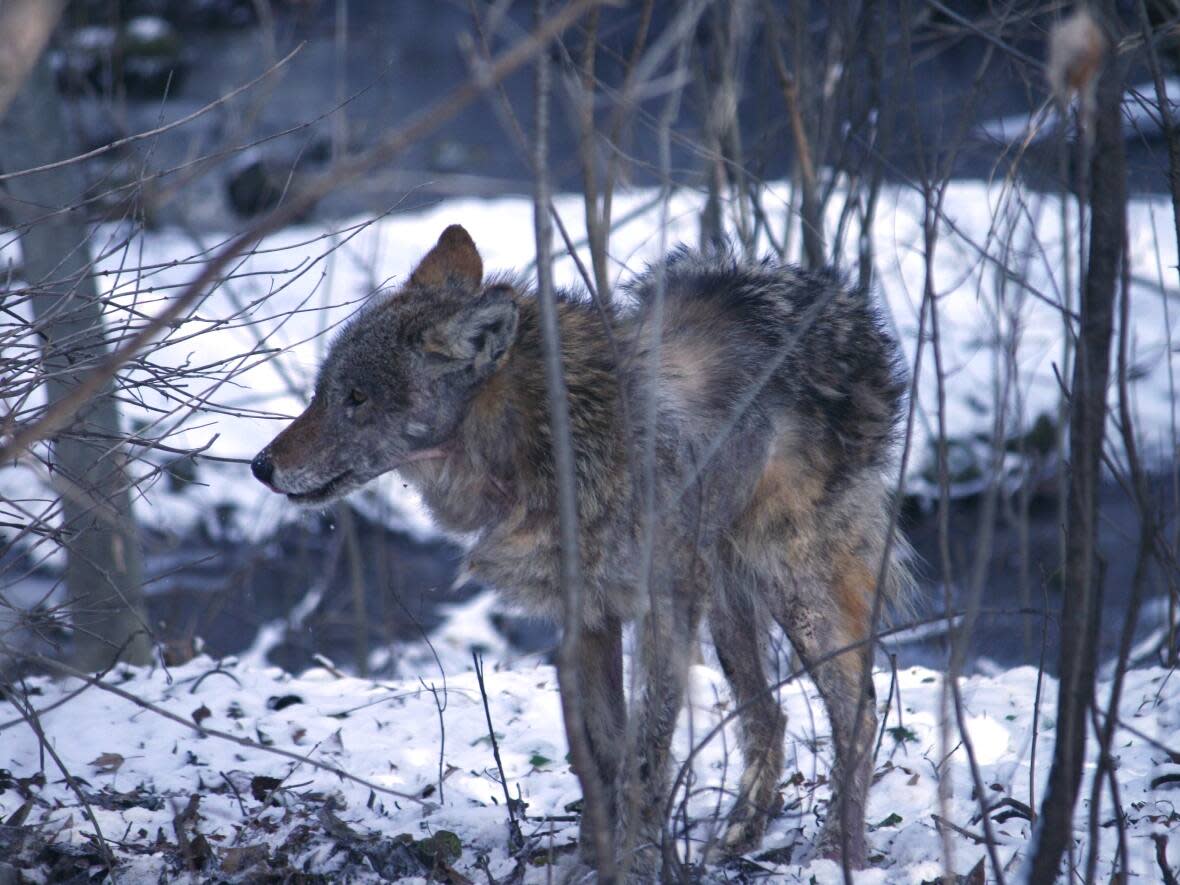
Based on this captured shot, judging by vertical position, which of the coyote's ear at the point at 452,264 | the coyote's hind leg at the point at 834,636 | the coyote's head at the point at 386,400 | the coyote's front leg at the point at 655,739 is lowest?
the coyote's front leg at the point at 655,739

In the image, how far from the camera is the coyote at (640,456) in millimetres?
3953

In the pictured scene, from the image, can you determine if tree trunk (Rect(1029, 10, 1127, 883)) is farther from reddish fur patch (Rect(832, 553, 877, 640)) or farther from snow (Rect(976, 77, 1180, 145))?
reddish fur patch (Rect(832, 553, 877, 640))

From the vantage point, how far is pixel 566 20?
1480mm

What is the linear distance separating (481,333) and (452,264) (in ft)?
1.98

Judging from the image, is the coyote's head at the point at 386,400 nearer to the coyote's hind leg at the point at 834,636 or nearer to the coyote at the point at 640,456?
the coyote at the point at 640,456

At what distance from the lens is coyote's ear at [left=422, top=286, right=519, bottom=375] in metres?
3.95

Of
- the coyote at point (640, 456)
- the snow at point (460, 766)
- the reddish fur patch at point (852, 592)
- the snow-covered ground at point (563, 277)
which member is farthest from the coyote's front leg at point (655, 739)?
the snow-covered ground at point (563, 277)

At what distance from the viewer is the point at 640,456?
376 centimetres

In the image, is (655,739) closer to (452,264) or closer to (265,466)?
(265,466)

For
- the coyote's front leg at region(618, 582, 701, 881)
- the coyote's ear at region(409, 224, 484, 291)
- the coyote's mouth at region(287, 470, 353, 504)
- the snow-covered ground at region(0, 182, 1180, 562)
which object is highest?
the snow-covered ground at region(0, 182, 1180, 562)

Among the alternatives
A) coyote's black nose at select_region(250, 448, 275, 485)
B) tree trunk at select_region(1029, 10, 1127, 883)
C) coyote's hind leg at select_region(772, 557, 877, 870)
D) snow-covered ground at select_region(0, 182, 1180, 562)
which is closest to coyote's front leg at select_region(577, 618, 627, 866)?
coyote's hind leg at select_region(772, 557, 877, 870)

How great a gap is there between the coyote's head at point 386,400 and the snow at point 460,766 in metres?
1.02

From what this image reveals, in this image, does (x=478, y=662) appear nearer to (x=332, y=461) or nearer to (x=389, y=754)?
(x=332, y=461)

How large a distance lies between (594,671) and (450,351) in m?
1.30
